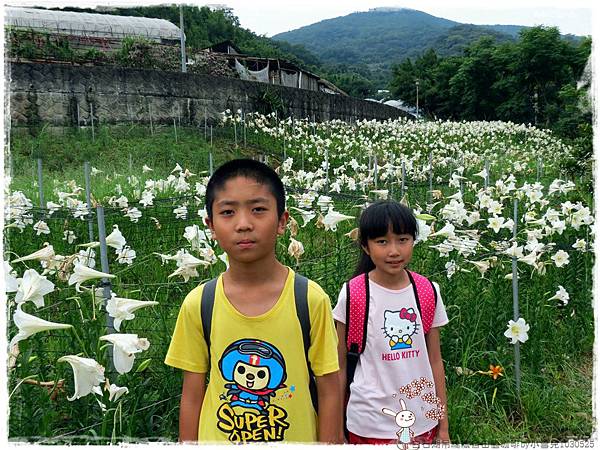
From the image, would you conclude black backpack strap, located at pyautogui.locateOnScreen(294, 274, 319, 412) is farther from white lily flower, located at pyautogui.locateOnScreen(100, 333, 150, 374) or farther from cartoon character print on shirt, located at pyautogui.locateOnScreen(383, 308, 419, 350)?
white lily flower, located at pyautogui.locateOnScreen(100, 333, 150, 374)

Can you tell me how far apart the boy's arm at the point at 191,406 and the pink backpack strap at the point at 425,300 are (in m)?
0.68

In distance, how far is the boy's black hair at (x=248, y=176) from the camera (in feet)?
4.67

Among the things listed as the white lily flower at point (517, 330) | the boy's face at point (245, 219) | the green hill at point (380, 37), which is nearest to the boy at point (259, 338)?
the boy's face at point (245, 219)

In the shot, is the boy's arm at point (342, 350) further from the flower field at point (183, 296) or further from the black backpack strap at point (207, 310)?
the flower field at point (183, 296)

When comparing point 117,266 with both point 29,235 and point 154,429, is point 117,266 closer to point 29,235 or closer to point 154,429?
point 29,235

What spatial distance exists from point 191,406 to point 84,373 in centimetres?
32

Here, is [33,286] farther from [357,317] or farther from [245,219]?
[357,317]

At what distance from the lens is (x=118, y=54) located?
15500 mm

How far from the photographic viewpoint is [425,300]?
1.73 metres

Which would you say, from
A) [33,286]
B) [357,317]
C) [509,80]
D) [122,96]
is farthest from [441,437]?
[509,80]

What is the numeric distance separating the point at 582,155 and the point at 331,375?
7.16 meters

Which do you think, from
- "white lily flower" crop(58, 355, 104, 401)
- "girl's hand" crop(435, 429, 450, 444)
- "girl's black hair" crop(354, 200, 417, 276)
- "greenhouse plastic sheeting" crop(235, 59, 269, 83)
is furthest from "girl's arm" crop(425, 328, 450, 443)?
"greenhouse plastic sheeting" crop(235, 59, 269, 83)

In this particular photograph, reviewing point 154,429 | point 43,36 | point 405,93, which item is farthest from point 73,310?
point 405,93

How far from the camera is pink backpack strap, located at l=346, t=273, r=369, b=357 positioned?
169cm
